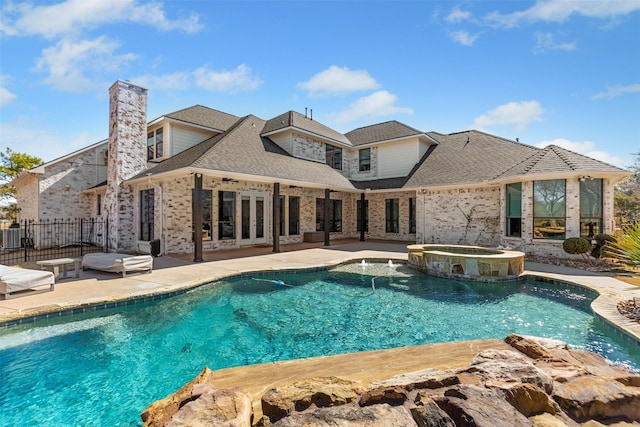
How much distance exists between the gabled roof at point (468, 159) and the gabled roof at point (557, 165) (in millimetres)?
1431

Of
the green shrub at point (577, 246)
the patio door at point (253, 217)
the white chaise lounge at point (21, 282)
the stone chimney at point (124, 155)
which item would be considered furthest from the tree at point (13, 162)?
the green shrub at point (577, 246)

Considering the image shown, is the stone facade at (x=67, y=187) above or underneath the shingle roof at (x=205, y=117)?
underneath

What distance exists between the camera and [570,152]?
1218cm

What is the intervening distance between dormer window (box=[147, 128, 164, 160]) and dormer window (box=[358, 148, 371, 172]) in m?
11.9

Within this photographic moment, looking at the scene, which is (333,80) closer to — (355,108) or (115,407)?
(355,108)

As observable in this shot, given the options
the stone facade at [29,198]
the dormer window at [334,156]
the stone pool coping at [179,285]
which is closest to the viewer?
the stone pool coping at [179,285]

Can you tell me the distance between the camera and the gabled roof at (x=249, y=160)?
10.9 m

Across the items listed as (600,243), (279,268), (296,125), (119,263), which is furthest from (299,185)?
(600,243)

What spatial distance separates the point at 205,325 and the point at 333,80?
16955 mm

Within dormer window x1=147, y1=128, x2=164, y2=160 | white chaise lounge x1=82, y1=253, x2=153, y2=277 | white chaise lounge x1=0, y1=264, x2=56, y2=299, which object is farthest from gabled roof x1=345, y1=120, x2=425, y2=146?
white chaise lounge x1=0, y1=264, x2=56, y2=299

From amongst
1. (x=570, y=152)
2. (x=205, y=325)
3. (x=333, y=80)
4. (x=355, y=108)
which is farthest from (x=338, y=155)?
(x=205, y=325)

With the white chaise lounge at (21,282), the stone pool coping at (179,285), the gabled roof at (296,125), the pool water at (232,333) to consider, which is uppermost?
the gabled roof at (296,125)

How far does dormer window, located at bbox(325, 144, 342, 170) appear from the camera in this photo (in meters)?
19.5

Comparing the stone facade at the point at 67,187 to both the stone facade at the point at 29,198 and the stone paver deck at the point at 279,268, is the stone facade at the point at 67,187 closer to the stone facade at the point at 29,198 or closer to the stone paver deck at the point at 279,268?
the stone facade at the point at 29,198
